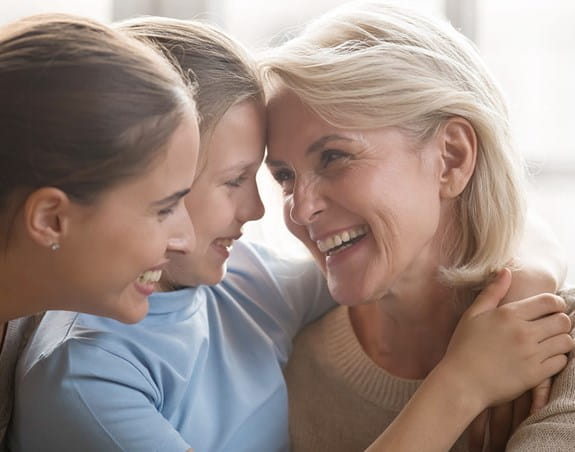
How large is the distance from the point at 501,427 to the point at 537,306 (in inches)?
9.4

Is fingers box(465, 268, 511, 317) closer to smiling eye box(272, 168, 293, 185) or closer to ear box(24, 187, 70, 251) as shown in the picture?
smiling eye box(272, 168, 293, 185)

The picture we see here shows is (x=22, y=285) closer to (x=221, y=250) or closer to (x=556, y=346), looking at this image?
(x=221, y=250)

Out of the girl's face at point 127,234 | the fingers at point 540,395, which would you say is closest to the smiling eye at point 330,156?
the girl's face at point 127,234

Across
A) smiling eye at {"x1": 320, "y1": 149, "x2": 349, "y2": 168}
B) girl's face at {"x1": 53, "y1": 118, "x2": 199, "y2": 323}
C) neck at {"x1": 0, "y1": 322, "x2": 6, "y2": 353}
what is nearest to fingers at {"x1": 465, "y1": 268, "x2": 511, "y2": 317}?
smiling eye at {"x1": 320, "y1": 149, "x2": 349, "y2": 168}

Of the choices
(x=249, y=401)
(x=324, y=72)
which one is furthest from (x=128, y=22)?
(x=249, y=401)

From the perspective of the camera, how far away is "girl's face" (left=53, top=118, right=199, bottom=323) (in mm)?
1383

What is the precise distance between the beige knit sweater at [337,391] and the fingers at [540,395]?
8.5 inches

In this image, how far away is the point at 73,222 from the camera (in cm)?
137

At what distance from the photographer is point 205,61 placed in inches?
66.0

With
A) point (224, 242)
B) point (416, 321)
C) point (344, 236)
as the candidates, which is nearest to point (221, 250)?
point (224, 242)

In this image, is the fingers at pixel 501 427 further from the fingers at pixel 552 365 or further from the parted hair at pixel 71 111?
the parted hair at pixel 71 111

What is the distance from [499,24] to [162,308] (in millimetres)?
2986

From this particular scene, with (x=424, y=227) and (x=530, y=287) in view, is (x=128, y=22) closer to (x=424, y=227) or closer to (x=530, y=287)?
(x=424, y=227)

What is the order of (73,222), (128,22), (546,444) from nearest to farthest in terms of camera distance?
(73,222), (546,444), (128,22)
